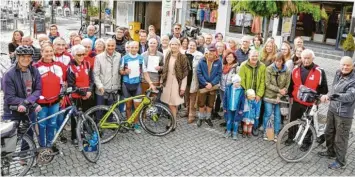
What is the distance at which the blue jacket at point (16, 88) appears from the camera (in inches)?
183

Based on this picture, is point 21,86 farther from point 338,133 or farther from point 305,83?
point 338,133

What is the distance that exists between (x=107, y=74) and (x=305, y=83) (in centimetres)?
354

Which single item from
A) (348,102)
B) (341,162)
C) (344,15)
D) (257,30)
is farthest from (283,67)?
(344,15)

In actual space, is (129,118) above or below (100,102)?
below

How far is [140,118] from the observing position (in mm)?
6543

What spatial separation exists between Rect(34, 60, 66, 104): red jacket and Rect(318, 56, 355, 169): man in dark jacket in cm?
419

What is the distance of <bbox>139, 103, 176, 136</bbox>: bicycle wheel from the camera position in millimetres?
6484

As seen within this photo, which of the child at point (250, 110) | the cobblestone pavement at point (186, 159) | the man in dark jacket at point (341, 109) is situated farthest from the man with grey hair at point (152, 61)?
the man in dark jacket at point (341, 109)

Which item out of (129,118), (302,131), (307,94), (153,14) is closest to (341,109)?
(307,94)

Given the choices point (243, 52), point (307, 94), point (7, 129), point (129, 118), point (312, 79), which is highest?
point (243, 52)

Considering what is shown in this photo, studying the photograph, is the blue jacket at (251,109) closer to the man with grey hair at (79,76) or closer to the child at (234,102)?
the child at (234,102)

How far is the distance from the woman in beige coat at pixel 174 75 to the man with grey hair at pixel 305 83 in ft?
6.81

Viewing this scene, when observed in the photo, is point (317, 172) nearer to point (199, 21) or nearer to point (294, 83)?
point (294, 83)

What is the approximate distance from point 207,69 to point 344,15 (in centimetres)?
1497
